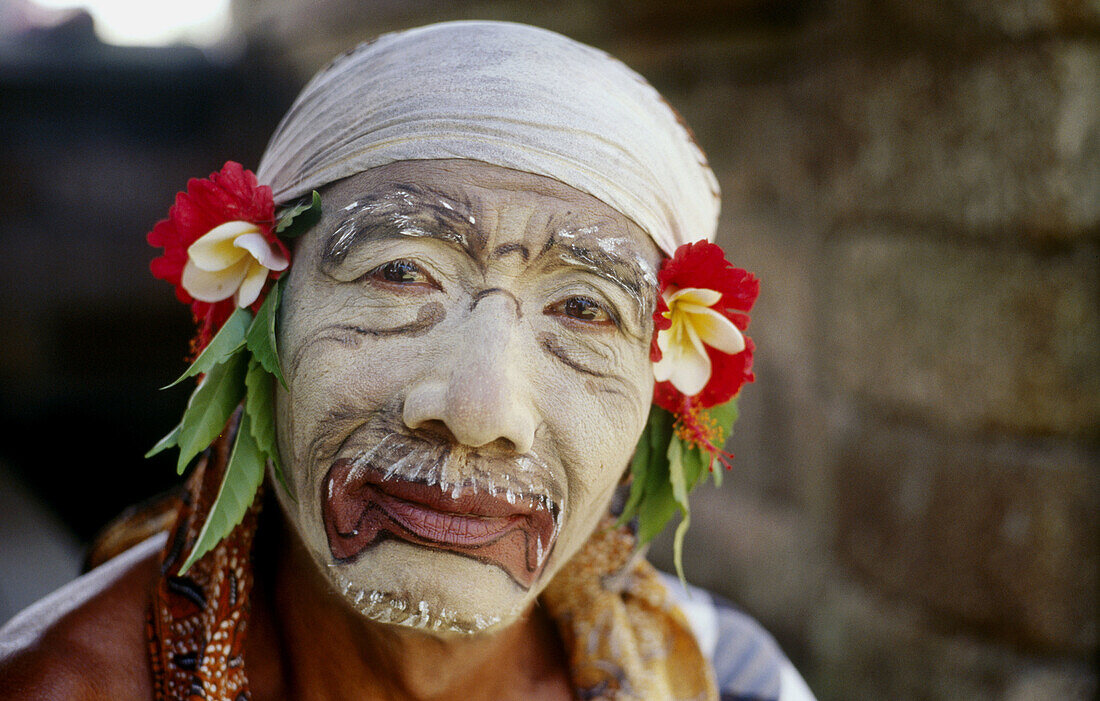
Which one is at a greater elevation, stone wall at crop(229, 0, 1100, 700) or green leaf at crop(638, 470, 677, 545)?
stone wall at crop(229, 0, 1100, 700)

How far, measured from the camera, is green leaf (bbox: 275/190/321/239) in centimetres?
158

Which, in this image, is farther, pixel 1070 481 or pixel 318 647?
pixel 1070 481

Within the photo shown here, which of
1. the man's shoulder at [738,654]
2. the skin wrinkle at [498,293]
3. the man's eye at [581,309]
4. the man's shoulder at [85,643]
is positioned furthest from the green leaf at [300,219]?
the man's shoulder at [738,654]

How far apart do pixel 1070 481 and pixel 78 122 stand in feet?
15.9

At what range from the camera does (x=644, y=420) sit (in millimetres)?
1669

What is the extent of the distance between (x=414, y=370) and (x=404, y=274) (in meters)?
0.17

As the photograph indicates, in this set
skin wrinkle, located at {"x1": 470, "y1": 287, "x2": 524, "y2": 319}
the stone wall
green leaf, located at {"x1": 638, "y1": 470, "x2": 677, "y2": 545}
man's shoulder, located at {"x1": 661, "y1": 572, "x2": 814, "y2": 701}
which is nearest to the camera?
skin wrinkle, located at {"x1": 470, "y1": 287, "x2": 524, "y2": 319}

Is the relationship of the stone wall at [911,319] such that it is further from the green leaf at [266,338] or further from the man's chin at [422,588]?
the green leaf at [266,338]

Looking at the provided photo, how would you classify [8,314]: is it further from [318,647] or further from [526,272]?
[526,272]

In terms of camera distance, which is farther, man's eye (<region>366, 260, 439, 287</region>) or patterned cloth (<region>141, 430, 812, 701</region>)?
patterned cloth (<region>141, 430, 812, 701</region>)

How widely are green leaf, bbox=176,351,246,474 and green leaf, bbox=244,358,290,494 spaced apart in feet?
0.08

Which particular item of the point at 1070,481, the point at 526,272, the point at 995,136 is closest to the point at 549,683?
the point at 526,272

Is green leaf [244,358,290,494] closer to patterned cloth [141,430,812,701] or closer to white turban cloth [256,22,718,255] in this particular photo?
patterned cloth [141,430,812,701]

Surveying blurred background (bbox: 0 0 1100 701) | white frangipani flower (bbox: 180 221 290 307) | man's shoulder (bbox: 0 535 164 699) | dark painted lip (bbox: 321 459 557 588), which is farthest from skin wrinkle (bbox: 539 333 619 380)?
blurred background (bbox: 0 0 1100 701)
